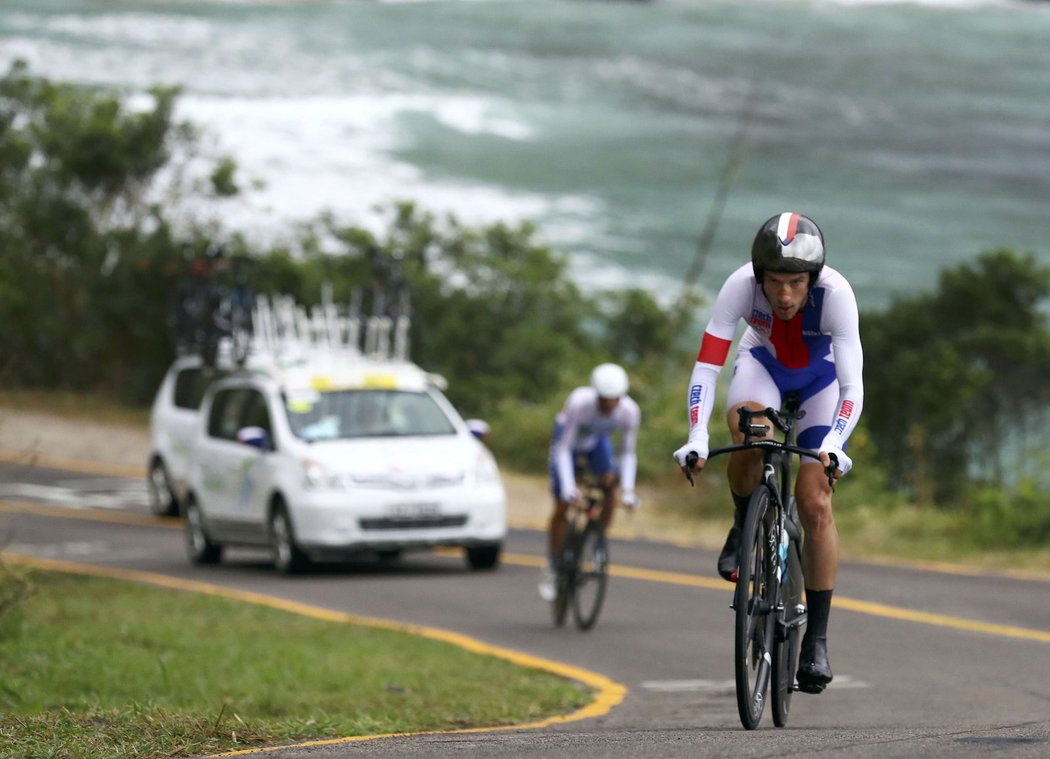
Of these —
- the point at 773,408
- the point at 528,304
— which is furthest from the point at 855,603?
the point at 528,304

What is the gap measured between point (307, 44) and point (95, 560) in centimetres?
7824

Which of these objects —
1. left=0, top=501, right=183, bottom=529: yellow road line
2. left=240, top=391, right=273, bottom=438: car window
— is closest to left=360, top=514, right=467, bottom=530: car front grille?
left=240, top=391, right=273, bottom=438: car window

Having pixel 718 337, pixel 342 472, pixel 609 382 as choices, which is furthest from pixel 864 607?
pixel 718 337

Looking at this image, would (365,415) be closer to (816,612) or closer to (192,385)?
(192,385)

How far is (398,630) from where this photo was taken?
13391mm

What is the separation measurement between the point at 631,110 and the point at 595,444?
3412 inches

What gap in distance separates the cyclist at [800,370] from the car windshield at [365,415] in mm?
10490

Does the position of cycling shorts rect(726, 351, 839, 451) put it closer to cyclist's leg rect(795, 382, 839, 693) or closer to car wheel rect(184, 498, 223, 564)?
cyclist's leg rect(795, 382, 839, 693)

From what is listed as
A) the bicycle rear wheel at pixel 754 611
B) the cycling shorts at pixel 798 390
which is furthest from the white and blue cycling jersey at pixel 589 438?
the bicycle rear wheel at pixel 754 611

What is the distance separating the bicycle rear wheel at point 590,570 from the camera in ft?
46.1

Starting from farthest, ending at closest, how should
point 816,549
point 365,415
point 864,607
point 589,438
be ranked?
point 365,415 < point 864,607 < point 589,438 < point 816,549

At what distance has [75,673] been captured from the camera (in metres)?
10.7

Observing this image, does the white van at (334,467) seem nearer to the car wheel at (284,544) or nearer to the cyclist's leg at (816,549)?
the car wheel at (284,544)

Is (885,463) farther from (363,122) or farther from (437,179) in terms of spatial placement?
(363,122)
